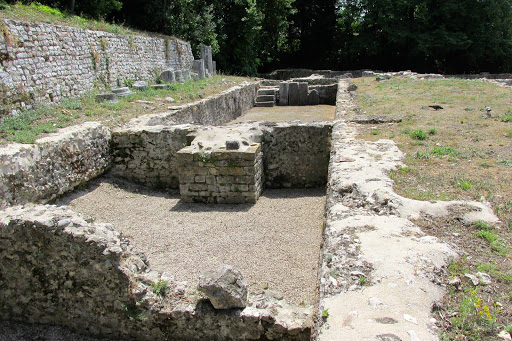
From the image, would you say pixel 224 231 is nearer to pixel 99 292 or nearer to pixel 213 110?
pixel 99 292

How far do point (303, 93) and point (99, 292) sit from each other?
54.6ft

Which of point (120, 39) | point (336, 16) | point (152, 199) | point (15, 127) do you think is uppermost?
point (336, 16)

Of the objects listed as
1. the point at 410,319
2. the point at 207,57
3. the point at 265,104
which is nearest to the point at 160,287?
the point at 410,319

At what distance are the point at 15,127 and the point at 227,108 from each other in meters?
8.90

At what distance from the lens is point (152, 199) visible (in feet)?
25.8

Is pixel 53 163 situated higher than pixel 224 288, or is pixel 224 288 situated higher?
pixel 53 163

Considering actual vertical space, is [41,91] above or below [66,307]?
above

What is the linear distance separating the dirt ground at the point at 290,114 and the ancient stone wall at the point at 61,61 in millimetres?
4486

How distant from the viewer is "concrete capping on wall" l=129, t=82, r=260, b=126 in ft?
32.4

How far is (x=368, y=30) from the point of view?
1207 inches

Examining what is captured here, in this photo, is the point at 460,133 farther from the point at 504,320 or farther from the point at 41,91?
the point at 41,91

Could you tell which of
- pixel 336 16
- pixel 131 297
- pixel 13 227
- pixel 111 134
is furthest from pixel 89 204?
pixel 336 16

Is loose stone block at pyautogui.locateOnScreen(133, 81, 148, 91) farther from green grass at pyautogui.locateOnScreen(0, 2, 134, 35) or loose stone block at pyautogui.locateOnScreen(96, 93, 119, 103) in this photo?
loose stone block at pyautogui.locateOnScreen(96, 93, 119, 103)

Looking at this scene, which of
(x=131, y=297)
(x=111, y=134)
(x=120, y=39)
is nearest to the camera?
(x=131, y=297)
